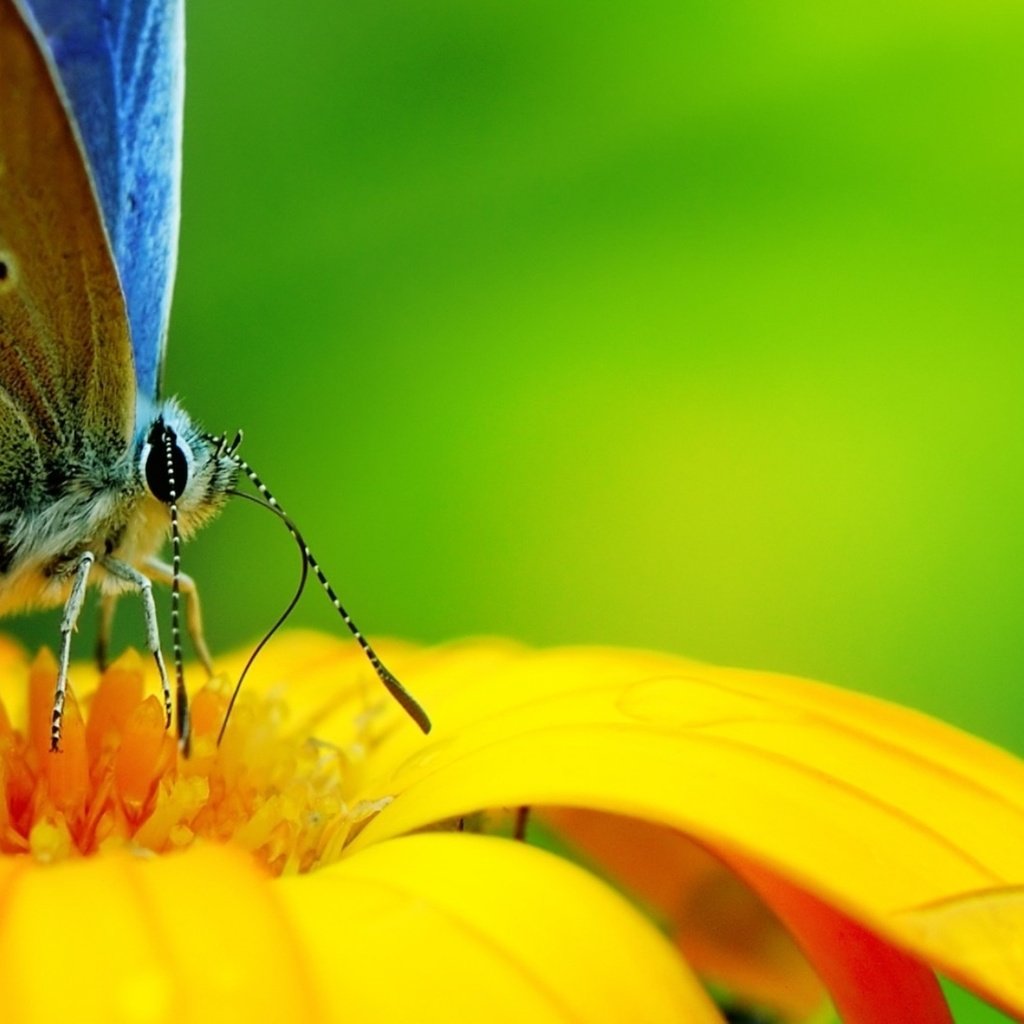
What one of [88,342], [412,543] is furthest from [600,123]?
[88,342]

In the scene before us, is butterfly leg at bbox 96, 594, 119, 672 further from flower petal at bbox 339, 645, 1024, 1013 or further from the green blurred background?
the green blurred background

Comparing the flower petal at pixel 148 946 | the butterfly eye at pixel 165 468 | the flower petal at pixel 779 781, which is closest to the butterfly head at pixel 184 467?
the butterfly eye at pixel 165 468

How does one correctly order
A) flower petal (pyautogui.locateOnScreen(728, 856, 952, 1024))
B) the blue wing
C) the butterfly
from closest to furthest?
flower petal (pyautogui.locateOnScreen(728, 856, 952, 1024))
the butterfly
the blue wing

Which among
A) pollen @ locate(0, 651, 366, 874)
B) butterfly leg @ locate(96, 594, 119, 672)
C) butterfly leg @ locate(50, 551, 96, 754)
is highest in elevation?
butterfly leg @ locate(50, 551, 96, 754)

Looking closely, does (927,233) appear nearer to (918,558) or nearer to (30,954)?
(918,558)

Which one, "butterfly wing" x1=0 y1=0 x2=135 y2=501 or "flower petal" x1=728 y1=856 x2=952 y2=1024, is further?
"butterfly wing" x1=0 y1=0 x2=135 y2=501

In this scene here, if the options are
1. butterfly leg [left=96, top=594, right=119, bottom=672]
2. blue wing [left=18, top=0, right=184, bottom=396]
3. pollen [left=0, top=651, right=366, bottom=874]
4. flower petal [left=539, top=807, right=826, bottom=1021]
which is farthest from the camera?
butterfly leg [left=96, top=594, right=119, bottom=672]

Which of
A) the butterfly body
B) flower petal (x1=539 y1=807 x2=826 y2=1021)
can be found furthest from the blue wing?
flower petal (x1=539 y1=807 x2=826 y2=1021)

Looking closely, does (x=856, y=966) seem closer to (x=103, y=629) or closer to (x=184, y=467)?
(x=184, y=467)
